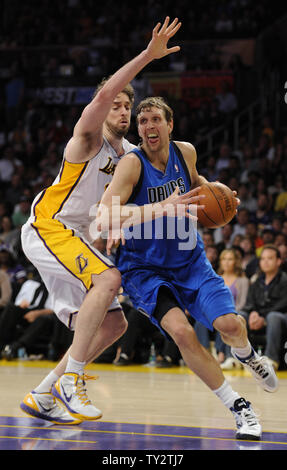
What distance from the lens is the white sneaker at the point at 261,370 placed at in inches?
166

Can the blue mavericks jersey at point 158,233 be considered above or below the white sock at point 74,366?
above

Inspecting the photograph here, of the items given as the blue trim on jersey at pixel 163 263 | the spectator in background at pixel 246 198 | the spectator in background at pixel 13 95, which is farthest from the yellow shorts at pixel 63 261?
the spectator in background at pixel 13 95

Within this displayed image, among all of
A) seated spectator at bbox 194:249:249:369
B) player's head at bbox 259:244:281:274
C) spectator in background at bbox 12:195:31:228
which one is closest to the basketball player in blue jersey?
player's head at bbox 259:244:281:274

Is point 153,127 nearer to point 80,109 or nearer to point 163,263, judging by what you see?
point 163,263

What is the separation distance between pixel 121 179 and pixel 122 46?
1292 centimetres

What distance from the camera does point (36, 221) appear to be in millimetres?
4426

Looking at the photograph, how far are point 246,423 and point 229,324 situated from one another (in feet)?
1.77

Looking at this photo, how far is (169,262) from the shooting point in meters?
4.16

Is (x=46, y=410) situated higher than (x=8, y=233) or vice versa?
(x=8, y=233)

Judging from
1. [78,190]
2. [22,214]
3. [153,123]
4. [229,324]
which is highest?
[153,123]

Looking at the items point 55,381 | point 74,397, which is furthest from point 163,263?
point 55,381

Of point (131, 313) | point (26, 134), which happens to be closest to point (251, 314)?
point (131, 313)

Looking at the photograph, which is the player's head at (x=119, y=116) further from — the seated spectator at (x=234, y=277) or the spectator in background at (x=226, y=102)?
the spectator in background at (x=226, y=102)

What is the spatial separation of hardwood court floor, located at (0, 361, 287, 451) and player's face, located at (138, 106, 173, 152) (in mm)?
1640
